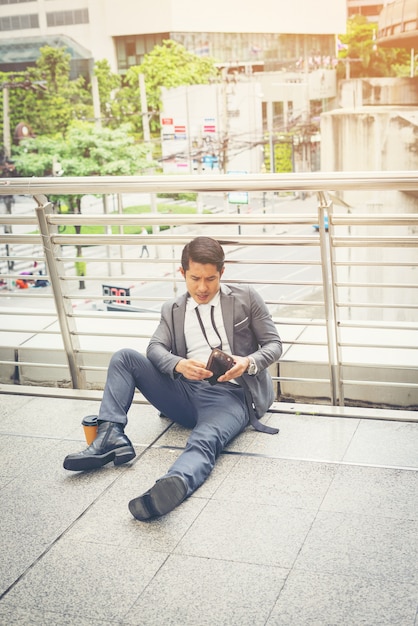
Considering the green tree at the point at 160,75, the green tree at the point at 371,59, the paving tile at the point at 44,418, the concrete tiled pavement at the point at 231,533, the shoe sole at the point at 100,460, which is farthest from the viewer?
the green tree at the point at 371,59

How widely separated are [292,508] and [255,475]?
1.24 feet

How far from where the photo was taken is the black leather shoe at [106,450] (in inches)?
153

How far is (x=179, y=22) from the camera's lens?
71562 mm

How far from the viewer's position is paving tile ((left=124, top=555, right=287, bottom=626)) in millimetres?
2719

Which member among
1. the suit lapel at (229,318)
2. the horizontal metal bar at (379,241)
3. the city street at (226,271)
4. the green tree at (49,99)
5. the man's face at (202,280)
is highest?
the green tree at (49,99)

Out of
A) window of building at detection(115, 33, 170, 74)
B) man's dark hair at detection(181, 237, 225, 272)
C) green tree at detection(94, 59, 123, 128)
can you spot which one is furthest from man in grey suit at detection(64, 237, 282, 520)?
window of building at detection(115, 33, 170, 74)

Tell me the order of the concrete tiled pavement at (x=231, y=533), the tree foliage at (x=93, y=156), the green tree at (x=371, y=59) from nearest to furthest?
the concrete tiled pavement at (x=231, y=533) < the tree foliage at (x=93, y=156) < the green tree at (x=371, y=59)

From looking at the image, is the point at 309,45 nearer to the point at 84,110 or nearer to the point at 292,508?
the point at 84,110

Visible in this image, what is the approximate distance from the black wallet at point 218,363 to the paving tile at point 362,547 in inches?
33.6

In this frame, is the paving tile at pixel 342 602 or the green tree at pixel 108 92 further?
the green tree at pixel 108 92

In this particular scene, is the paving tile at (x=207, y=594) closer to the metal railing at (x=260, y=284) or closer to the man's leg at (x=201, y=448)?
the man's leg at (x=201, y=448)

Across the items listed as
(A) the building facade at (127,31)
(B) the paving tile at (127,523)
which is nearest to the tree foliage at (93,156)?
(A) the building facade at (127,31)

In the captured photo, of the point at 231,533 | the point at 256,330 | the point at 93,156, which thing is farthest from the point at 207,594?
the point at 93,156

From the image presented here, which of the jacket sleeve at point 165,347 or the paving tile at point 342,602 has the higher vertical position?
the jacket sleeve at point 165,347
